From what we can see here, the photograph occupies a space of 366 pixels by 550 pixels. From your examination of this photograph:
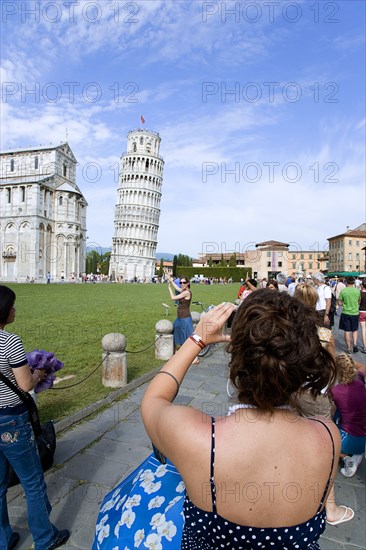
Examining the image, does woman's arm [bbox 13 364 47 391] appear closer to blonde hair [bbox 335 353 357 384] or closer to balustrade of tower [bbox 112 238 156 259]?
blonde hair [bbox 335 353 357 384]

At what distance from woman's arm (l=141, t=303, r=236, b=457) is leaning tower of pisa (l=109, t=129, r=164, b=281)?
95.5 meters

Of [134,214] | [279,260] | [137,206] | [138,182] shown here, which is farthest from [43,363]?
[138,182]

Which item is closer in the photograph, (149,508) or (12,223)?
(149,508)

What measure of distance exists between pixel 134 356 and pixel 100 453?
4667 millimetres

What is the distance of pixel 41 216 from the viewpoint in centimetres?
6069

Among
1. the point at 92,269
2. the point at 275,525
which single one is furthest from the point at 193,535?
the point at 92,269

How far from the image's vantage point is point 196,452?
111 centimetres

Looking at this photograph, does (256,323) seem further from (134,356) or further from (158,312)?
(158,312)

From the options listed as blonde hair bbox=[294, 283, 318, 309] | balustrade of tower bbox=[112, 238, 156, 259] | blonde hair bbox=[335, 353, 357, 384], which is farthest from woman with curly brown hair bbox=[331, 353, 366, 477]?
balustrade of tower bbox=[112, 238, 156, 259]

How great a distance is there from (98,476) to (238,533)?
2925 mm

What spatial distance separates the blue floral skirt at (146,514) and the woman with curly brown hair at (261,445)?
298 millimetres

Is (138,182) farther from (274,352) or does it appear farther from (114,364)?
(274,352)

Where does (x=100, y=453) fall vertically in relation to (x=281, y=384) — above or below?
below

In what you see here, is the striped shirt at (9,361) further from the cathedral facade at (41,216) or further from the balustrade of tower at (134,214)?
the balustrade of tower at (134,214)
